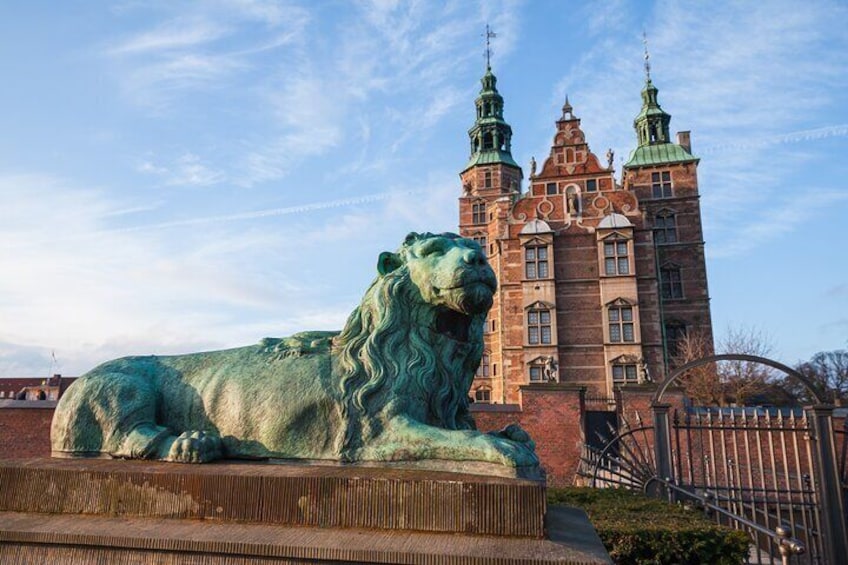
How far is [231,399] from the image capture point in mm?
3371

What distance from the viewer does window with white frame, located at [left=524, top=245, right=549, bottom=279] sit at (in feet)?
93.5

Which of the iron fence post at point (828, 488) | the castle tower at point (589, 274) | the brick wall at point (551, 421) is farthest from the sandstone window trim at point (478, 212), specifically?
the iron fence post at point (828, 488)

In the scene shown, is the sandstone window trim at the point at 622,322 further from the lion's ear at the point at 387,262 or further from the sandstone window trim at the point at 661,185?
the lion's ear at the point at 387,262

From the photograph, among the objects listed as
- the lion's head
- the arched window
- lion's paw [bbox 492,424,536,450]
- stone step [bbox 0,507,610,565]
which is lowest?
stone step [bbox 0,507,610,565]

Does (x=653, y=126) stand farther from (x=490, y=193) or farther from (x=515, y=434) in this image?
(x=515, y=434)

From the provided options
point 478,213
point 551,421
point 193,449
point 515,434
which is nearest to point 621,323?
point 478,213

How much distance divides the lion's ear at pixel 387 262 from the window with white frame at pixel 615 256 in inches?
1014

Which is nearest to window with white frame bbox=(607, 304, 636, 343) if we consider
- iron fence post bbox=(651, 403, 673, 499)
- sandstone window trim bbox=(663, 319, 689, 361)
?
sandstone window trim bbox=(663, 319, 689, 361)

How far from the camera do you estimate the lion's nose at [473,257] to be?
3212mm

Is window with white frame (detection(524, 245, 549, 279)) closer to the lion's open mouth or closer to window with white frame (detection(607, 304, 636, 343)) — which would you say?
window with white frame (detection(607, 304, 636, 343))

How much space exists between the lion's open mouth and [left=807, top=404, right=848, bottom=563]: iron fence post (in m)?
6.82

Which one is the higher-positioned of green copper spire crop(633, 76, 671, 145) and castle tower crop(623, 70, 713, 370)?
green copper spire crop(633, 76, 671, 145)

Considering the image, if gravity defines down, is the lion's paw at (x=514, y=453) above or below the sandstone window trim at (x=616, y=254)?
below

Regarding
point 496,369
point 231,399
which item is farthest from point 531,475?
point 496,369
